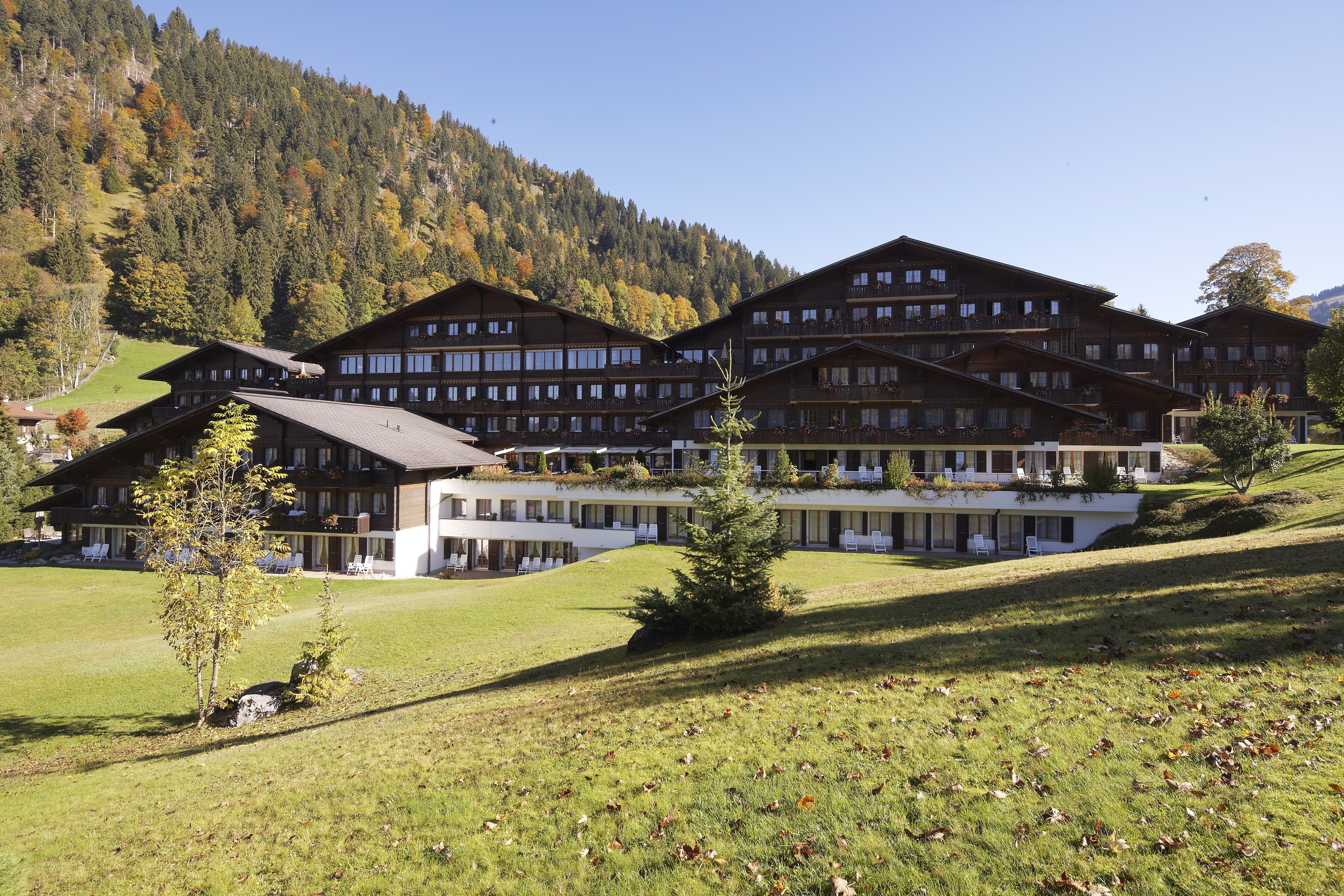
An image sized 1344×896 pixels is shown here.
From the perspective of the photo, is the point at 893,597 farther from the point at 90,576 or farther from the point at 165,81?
the point at 165,81

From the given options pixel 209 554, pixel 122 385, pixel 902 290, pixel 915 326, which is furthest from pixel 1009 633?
pixel 122 385

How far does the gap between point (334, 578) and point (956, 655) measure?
36.7m

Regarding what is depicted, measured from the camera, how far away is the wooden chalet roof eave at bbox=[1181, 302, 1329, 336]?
50844 millimetres

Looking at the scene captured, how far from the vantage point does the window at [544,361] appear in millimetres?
60312

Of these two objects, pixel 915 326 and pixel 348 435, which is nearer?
pixel 348 435

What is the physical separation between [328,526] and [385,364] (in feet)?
90.4

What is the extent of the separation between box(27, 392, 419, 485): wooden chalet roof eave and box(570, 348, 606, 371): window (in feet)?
76.0

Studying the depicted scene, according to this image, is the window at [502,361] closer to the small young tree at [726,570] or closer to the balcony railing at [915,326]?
the balcony railing at [915,326]

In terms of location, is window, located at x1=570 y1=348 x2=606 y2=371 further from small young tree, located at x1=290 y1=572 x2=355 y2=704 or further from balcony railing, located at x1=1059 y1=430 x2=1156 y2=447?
small young tree, located at x1=290 y1=572 x2=355 y2=704

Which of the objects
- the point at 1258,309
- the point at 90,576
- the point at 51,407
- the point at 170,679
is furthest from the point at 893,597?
the point at 51,407

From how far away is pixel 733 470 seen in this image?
16281 millimetres

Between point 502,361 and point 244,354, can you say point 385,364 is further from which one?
point 244,354

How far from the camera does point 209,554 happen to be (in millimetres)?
17844

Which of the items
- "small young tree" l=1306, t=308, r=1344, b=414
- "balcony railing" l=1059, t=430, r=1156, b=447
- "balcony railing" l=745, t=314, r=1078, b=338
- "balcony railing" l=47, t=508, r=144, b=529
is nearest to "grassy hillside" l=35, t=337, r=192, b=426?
"balcony railing" l=47, t=508, r=144, b=529
